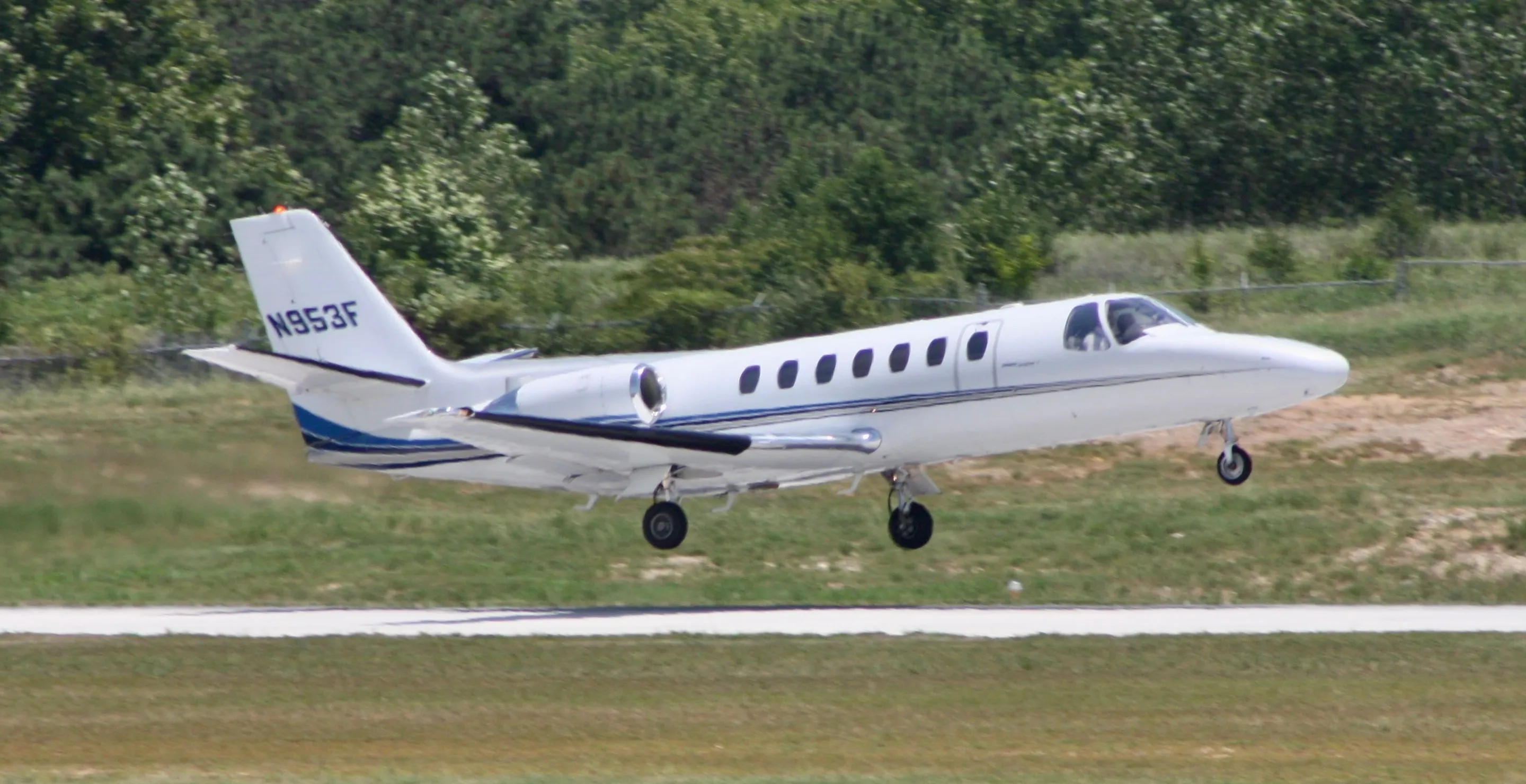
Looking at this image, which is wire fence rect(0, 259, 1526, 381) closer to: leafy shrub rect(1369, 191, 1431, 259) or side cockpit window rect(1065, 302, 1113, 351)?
leafy shrub rect(1369, 191, 1431, 259)

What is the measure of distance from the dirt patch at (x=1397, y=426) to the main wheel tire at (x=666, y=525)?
1171cm

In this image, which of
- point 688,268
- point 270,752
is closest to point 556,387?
point 270,752

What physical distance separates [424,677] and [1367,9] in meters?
48.5

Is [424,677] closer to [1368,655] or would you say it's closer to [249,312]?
[1368,655]

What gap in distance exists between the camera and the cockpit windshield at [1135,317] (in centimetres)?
2430

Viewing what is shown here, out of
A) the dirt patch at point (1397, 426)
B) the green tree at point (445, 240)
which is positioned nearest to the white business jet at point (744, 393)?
the dirt patch at point (1397, 426)

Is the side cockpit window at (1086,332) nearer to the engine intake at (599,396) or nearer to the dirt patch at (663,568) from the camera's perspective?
the engine intake at (599,396)

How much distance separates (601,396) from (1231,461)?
799cm

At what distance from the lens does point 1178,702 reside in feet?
60.9

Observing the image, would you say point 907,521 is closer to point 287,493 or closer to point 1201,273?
point 287,493

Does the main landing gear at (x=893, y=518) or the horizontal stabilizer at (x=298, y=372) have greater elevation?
the horizontal stabilizer at (x=298, y=372)

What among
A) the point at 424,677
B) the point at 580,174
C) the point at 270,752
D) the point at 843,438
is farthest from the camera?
the point at 580,174

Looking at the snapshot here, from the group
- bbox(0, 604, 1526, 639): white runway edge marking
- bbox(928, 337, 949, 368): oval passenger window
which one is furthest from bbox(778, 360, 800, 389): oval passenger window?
bbox(0, 604, 1526, 639): white runway edge marking

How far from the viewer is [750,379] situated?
87.9 ft
